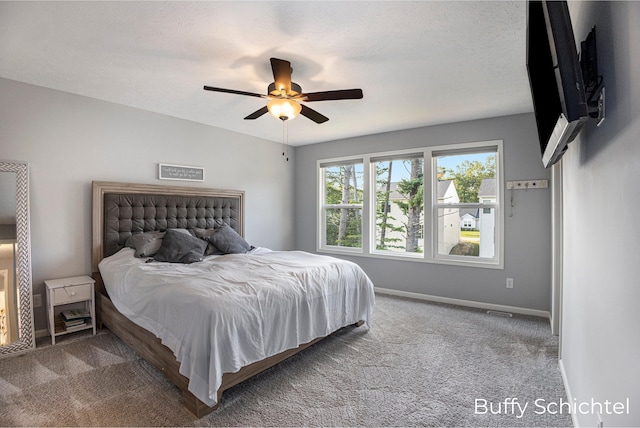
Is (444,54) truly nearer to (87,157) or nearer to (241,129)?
(241,129)

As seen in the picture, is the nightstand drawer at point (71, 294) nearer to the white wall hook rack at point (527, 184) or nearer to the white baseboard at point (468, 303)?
the white baseboard at point (468, 303)

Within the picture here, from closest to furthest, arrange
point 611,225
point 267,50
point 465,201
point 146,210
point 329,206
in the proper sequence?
point 611,225 < point 267,50 < point 146,210 < point 465,201 < point 329,206

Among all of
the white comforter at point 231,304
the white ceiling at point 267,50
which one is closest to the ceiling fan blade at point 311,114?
the white ceiling at point 267,50

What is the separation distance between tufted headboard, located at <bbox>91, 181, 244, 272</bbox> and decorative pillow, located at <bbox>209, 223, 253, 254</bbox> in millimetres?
437

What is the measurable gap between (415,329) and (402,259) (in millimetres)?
1457

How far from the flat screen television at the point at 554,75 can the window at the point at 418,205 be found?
258 centimetres

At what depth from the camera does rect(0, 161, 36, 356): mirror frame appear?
107 inches

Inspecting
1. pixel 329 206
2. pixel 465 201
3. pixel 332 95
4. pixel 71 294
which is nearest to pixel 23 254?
pixel 71 294

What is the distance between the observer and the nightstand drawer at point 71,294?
2836 millimetres

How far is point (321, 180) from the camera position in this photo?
18.2ft

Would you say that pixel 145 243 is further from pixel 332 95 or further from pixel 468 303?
pixel 468 303

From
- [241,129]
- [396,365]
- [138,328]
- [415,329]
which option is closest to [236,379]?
[138,328]

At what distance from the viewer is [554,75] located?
1112mm

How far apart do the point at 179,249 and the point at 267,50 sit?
2208 millimetres
